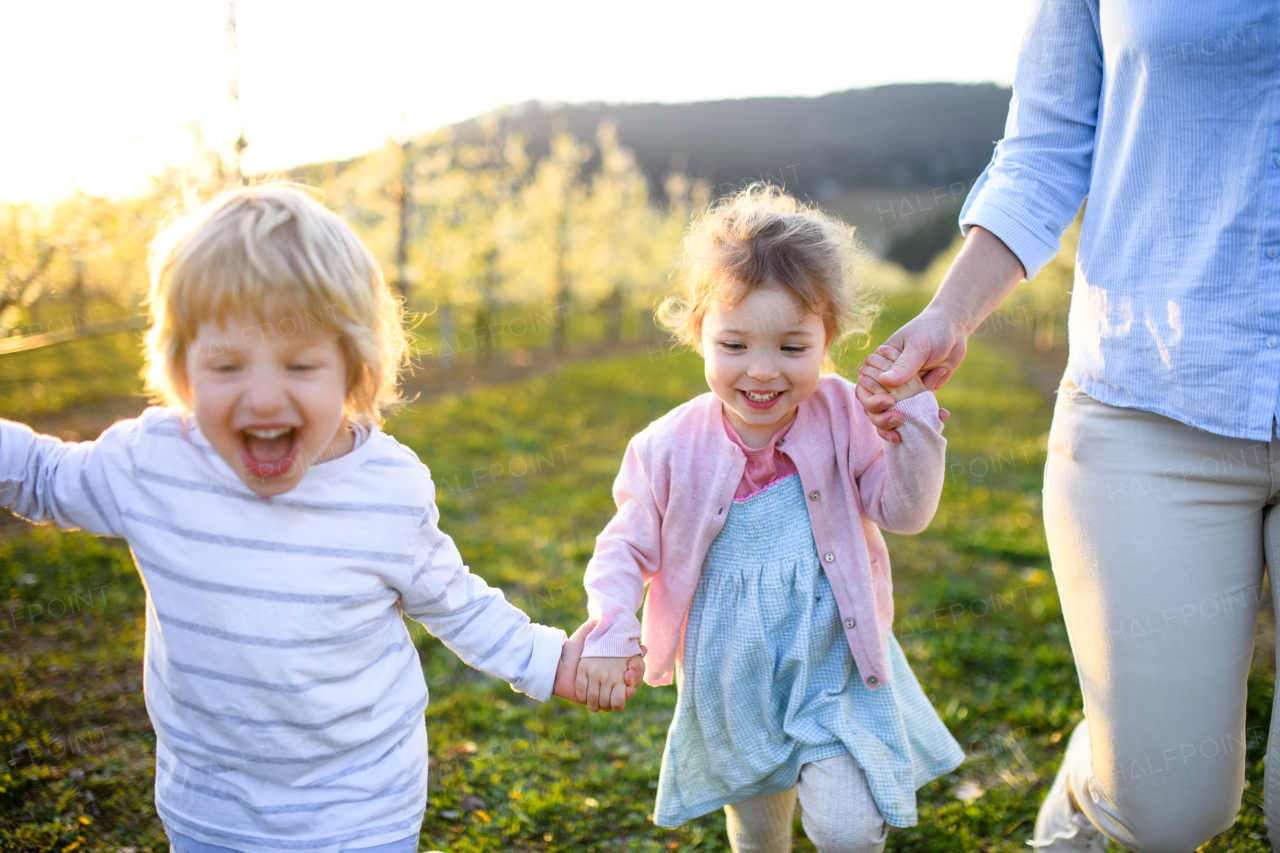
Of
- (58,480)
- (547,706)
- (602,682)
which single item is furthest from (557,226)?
(58,480)

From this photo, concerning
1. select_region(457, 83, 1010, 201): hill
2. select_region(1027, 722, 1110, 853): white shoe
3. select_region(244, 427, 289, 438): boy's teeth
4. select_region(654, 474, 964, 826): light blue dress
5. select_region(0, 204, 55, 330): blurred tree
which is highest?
select_region(457, 83, 1010, 201): hill

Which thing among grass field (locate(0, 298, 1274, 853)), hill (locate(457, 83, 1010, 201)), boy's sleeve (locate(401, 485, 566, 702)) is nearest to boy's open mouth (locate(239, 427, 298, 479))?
boy's sleeve (locate(401, 485, 566, 702))

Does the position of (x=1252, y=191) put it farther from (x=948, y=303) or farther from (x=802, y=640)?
(x=802, y=640)

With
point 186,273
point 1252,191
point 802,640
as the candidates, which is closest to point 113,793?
point 186,273

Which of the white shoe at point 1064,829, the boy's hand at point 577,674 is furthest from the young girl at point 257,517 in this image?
the white shoe at point 1064,829

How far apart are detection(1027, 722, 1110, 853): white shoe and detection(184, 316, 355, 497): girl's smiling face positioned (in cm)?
183

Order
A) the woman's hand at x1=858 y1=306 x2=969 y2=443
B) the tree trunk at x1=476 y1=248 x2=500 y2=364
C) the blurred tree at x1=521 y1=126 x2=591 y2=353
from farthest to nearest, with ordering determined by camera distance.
Result: the blurred tree at x1=521 y1=126 x2=591 y2=353, the tree trunk at x1=476 y1=248 x2=500 y2=364, the woman's hand at x1=858 y1=306 x2=969 y2=443

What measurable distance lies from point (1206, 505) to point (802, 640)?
0.83 m

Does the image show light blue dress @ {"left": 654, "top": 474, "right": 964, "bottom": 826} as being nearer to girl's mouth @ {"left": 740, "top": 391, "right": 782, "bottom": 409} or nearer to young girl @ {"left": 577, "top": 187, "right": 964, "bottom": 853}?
young girl @ {"left": 577, "top": 187, "right": 964, "bottom": 853}

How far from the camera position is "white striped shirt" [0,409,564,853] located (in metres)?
1.56

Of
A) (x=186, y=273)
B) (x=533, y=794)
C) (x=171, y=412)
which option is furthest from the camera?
(x=533, y=794)

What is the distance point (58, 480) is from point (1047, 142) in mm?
2055

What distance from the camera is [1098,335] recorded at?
1.75 metres

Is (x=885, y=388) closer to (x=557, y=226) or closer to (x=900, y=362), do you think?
(x=900, y=362)
